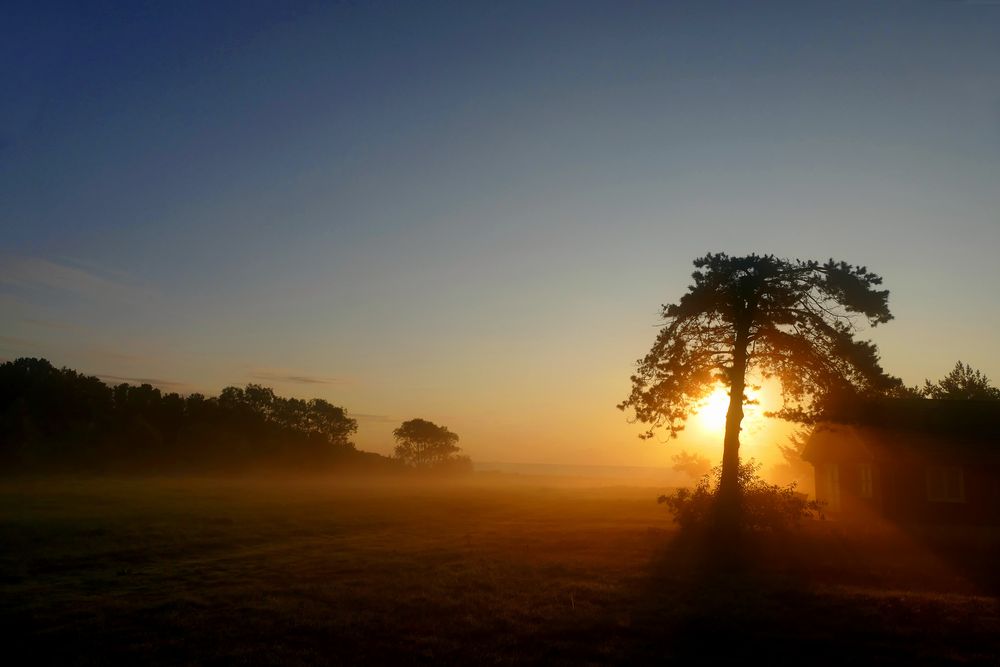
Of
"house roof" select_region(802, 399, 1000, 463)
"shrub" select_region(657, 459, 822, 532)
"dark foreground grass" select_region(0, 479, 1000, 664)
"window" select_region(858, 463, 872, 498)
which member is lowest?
"dark foreground grass" select_region(0, 479, 1000, 664)

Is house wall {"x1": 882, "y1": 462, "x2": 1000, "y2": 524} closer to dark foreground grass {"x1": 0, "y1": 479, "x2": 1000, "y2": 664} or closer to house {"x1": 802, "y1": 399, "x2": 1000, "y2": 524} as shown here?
house {"x1": 802, "y1": 399, "x2": 1000, "y2": 524}

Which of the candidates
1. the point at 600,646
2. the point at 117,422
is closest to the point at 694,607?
the point at 600,646

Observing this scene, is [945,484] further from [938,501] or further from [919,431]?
[919,431]

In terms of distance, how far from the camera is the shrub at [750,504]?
29766 mm

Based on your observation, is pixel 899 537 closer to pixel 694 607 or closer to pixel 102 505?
pixel 694 607

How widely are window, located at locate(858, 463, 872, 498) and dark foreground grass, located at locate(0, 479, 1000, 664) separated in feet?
12.8

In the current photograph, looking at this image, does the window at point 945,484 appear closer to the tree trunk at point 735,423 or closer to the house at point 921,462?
the house at point 921,462

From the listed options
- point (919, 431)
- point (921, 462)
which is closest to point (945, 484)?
point (921, 462)

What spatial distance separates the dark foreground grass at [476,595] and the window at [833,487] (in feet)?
24.1

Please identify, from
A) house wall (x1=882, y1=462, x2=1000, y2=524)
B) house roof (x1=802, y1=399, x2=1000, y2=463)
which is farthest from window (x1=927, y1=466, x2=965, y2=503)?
house roof (x1=802, y1=399, x2=1000, y2=463)

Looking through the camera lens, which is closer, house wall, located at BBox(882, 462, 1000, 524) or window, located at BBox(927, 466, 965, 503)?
house wall, located at BBox(882, 462, 1000, 524)

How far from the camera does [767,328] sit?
3212 cm

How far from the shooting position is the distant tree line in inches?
2771

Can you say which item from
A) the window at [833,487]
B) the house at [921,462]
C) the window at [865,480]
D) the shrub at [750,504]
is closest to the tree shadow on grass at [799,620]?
the shrub at [750,504]
